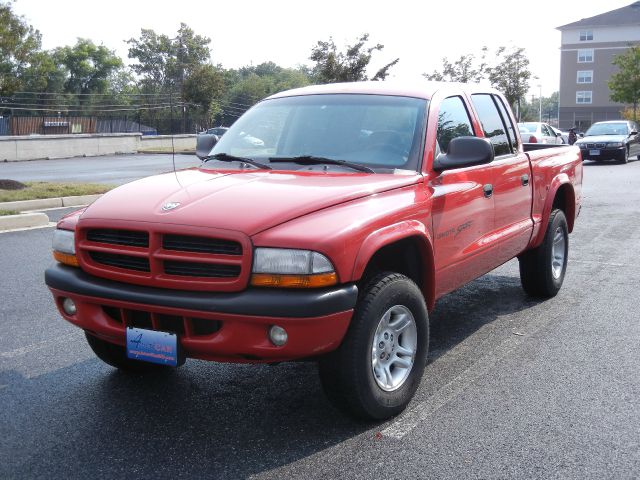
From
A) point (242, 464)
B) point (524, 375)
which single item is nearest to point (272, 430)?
point (242, 464)

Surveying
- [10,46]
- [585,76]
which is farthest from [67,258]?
[585,76]

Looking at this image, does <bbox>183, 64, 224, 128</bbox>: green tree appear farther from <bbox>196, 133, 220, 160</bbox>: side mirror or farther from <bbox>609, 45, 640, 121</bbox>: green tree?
<bbox>196, 133, 220, 160</bbox>: side mirror

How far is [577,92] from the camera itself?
3226 inches

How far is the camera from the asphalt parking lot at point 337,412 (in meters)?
3.30

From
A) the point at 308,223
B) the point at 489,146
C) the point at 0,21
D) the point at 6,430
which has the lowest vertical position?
the point at 6,430

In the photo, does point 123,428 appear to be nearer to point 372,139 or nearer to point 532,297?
point 372,139

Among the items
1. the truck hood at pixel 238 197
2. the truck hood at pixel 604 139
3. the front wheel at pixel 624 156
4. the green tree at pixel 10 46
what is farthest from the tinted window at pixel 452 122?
the front wheel at pixel 624 156

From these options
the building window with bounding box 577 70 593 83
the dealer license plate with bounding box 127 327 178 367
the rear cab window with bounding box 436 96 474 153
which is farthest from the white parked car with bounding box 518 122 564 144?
the building window with bounding box 577 70 593 83

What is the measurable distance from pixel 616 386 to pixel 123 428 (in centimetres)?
288

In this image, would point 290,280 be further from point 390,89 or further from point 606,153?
point 606,153

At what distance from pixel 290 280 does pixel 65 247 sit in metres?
1.40

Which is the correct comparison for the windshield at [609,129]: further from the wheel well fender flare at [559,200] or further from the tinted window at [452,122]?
the tinted window at [452,122]

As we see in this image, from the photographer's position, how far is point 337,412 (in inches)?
154

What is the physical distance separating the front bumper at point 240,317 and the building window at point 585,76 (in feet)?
282
